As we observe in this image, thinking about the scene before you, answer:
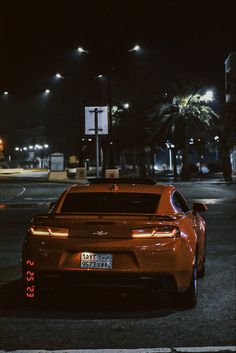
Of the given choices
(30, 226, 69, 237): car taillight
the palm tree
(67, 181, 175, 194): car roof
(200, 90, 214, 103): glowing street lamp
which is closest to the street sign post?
(67, 181, 175, 194): car roof

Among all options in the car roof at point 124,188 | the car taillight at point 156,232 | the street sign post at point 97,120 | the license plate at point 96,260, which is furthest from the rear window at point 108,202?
the street sign post at point 97,120

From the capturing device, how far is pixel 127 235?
713 cm

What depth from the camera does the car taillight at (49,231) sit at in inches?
285

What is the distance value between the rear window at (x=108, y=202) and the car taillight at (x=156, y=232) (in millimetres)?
1011

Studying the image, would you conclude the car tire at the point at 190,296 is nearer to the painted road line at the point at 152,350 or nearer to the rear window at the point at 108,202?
the rear window at the point at 108,202

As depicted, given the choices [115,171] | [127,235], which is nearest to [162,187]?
[127,235]

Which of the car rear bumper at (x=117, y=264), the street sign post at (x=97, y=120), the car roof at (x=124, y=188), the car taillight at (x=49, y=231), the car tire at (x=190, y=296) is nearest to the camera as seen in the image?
the car rear bumper at (x=117, y=264)

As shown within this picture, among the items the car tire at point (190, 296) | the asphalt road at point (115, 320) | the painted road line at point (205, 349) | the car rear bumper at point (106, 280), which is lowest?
the asphalt road at point (115, 320)

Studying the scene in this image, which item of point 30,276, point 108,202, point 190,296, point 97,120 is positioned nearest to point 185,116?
point 97,120

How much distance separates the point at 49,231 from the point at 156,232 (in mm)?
1211

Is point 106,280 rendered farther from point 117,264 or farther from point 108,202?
point 108,202

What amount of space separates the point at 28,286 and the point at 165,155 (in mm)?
146818

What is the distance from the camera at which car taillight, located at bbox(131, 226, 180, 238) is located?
715 centimetres

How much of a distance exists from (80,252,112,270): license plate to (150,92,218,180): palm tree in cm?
5120
